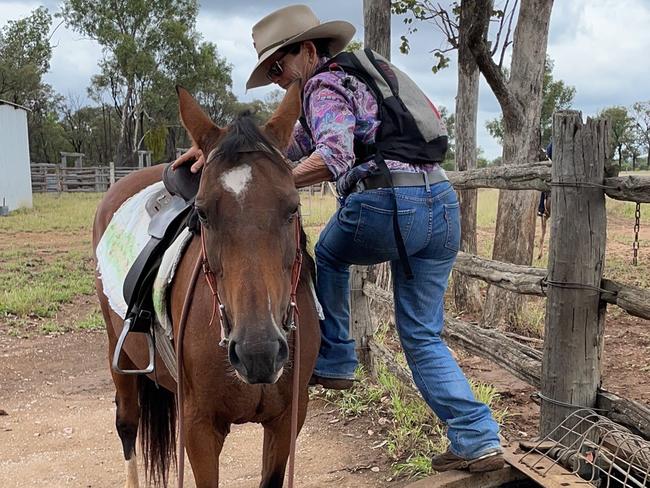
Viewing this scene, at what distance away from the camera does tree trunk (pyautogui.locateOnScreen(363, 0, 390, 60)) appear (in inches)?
219

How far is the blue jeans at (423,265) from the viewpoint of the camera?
2.62m

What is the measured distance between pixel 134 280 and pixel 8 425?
2460 mm

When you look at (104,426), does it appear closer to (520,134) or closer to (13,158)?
(520,134)

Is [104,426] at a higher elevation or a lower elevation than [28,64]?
lower

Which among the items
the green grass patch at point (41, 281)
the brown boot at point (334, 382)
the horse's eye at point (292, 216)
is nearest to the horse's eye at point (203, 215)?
the horse's eye at point (292, 216)

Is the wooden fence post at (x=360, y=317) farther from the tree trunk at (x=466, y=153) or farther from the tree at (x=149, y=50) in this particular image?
the tree at (x=149, y=50)

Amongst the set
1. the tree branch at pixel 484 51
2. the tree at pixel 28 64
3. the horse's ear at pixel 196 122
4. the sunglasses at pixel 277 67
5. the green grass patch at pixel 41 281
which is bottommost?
the green grass patch at pixel 41 281

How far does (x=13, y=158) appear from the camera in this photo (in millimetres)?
20828

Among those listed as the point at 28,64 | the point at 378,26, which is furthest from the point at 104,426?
the point at 28,64

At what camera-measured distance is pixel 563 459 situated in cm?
285

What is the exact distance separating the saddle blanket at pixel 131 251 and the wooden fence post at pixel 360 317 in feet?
5.97

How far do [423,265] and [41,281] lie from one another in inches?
286

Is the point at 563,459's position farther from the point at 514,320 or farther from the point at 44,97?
the point at 44,97

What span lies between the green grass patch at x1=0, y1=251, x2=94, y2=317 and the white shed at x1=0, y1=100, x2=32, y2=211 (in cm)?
1023
